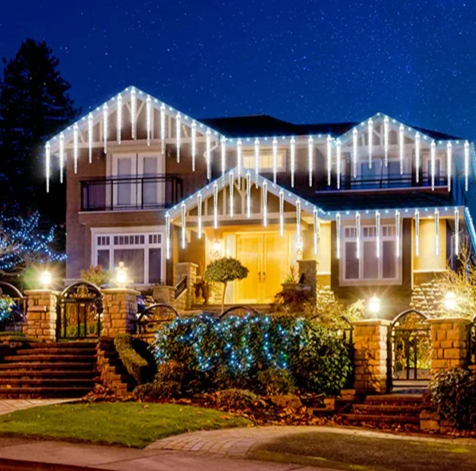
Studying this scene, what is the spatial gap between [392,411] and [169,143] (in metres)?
17.7

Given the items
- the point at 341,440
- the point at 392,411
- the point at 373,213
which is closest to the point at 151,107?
the point at 373,213

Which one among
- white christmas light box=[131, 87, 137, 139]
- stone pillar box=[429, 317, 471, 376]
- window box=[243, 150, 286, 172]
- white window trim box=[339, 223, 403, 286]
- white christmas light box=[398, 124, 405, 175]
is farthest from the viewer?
white christmas light box=[131, 87, 137, 139]

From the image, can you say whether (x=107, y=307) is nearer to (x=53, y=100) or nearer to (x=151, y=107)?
(x=151, y=107)

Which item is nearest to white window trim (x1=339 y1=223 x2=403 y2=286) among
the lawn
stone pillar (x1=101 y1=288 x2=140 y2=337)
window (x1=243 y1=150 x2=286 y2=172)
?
window (x1=243 y1=150 x2=286 y2=172)

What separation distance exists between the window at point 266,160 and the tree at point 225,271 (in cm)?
426

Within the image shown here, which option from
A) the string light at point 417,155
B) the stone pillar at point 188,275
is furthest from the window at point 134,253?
the string light at point 417,155

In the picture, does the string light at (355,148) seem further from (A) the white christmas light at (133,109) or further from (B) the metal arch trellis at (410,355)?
(A) the white christmas light at (133,109)

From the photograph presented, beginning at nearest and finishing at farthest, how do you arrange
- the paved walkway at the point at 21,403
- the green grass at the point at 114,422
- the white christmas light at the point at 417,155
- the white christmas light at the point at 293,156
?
the green grass at the point at 114,422 → the paved walkway at the point at 21,403 → the white christmas light at the point at 417,155 → the white christmas light at the point at 293,156

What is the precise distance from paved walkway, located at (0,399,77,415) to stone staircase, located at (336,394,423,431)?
5115 millimetres

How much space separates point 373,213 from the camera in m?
28.4

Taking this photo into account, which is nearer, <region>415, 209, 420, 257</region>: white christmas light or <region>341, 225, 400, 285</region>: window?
<region>415, 209, 420, 257</region>: white christmas light

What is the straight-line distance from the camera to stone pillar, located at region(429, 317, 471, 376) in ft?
51.0

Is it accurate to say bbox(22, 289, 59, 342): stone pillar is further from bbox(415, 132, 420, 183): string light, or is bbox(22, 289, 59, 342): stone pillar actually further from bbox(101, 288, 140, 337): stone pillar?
bbox(415, 132, 420, 183): string light

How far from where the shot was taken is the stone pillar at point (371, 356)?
17.0 metres
